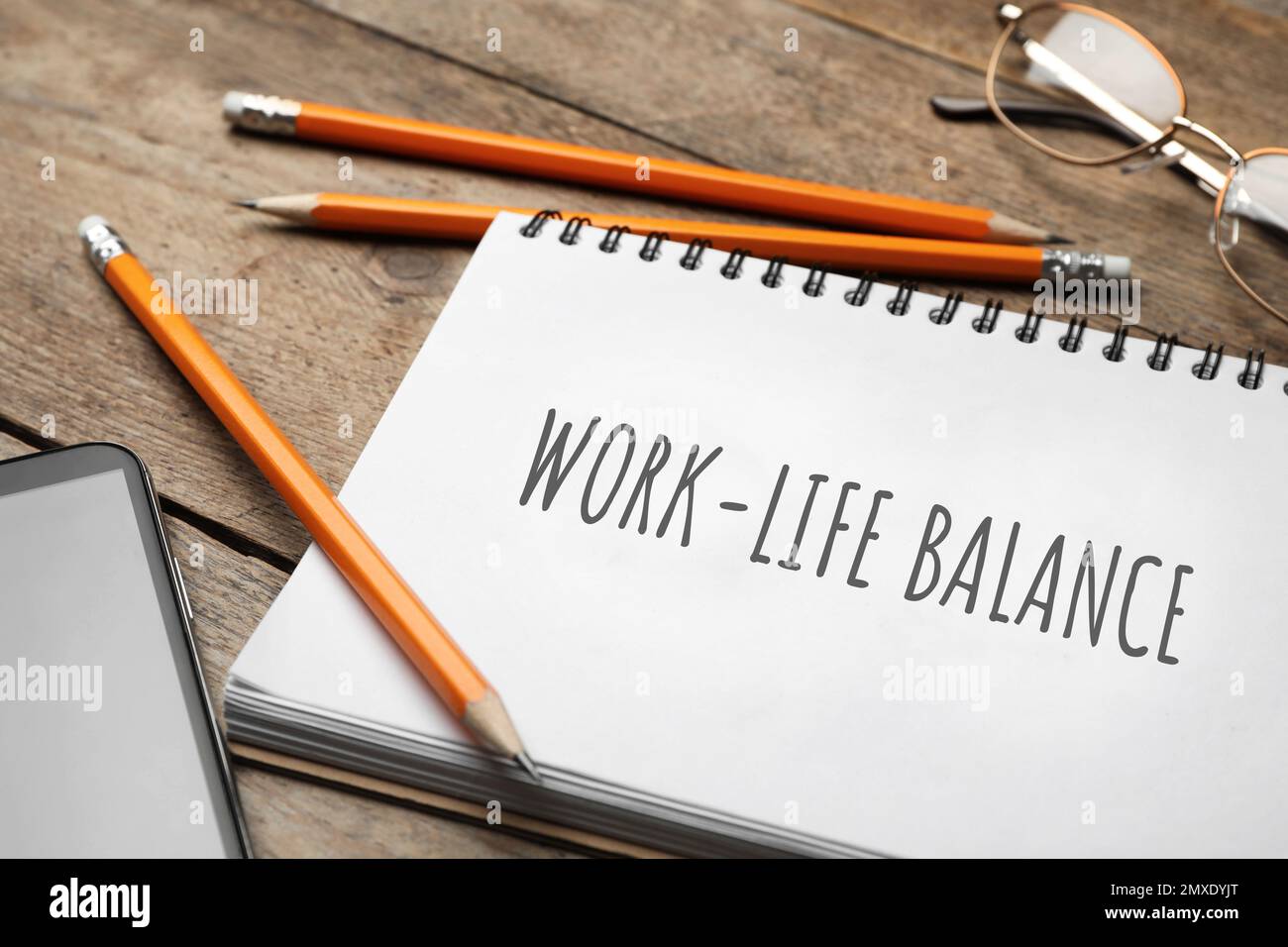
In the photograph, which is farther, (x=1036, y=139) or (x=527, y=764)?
(x=1036, y=139)

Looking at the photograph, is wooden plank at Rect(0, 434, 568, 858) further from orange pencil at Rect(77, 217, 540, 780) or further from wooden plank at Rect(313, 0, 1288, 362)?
wooden plank at Rect(313, 0, 1288, 362)

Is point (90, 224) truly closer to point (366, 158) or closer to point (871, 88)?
point (366, 158)

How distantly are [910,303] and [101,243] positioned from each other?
0.44 metres

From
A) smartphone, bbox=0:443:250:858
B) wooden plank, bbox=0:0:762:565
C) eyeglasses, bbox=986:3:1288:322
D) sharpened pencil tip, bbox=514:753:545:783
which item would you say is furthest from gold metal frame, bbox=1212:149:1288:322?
smartphone, bbox=0:443:250:858

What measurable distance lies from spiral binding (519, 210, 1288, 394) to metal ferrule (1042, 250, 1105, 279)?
0.10 feet

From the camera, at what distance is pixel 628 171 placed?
59cm

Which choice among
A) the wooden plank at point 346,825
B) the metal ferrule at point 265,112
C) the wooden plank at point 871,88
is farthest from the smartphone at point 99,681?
the wooden plank at point 871,88

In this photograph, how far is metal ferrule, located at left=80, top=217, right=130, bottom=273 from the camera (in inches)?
22.1

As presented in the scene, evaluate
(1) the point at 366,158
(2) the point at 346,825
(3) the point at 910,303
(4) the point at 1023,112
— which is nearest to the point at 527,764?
(2) the point at 346,825

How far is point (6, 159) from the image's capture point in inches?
24.4

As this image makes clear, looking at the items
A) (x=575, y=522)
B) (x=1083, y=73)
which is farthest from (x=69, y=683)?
(x=1083, y=73)

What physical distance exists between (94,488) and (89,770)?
136 mm
